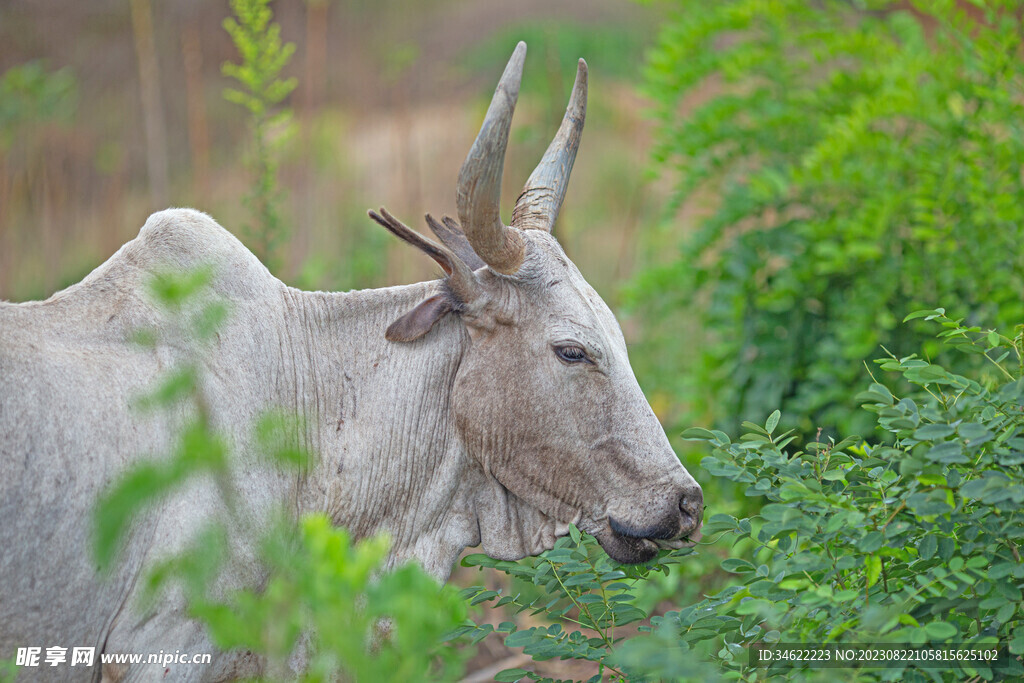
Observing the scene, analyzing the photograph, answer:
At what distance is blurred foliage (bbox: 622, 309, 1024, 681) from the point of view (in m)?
1.84

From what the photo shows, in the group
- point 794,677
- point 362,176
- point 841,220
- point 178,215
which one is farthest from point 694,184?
point 362,176

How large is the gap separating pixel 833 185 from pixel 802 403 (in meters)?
1.21

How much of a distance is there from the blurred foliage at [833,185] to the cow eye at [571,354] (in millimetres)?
1959

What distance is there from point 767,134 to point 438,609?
14.0 ft

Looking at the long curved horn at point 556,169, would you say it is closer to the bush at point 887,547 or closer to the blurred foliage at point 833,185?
the bush at point 887,547

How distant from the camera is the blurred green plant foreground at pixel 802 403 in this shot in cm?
149

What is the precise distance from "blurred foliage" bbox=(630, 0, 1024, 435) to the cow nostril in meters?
1.84

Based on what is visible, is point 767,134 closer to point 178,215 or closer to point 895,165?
point 895,165

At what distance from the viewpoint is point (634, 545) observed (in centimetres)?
251

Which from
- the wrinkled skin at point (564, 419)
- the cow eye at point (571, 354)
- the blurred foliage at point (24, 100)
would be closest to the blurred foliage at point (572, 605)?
the wrinkled skin at point (564, 419)

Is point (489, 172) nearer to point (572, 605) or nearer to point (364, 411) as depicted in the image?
point (364, 411)

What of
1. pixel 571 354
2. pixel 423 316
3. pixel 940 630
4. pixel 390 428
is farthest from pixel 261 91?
pixel 940 630

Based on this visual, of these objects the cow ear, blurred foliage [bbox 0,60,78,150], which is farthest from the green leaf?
blurred foliage [bbox 0,60,78,150]

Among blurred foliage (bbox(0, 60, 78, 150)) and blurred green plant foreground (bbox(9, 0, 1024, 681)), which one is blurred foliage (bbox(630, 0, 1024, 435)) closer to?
blurred green plant foreground (bbox(9, 0, 1024, 681))
